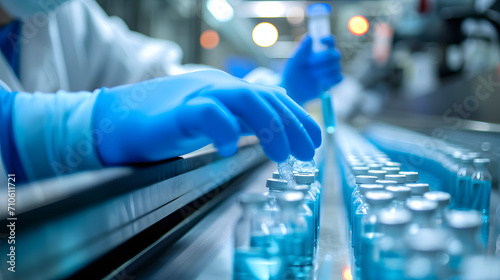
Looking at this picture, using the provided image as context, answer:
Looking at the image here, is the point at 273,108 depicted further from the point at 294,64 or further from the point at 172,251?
the point at 294,64

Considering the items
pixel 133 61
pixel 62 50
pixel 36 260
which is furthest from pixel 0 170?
pixel 133 61

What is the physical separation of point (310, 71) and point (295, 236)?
1.55m

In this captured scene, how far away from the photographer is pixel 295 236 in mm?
689

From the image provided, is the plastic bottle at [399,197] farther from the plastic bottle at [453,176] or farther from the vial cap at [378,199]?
the plastic bottle at [453,176]

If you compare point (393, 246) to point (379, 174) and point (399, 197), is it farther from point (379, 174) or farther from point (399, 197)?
point (379, 174)

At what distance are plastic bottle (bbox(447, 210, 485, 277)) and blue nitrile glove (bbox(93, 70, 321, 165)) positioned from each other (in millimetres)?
388

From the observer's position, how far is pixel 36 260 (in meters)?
0.48

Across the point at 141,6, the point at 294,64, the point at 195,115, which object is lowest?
the point at 195,115

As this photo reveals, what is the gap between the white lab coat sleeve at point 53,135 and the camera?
33.4 inches

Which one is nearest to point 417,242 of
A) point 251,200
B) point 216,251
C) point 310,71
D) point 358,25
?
point 251,200

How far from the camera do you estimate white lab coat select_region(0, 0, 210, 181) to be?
0.86 meters

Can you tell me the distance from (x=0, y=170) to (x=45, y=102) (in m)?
0.17

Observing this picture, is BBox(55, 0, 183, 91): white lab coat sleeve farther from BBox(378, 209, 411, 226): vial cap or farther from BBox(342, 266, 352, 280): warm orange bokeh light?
BBox(378, 209, 411, 226): vial cap

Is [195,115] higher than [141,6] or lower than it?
lower
